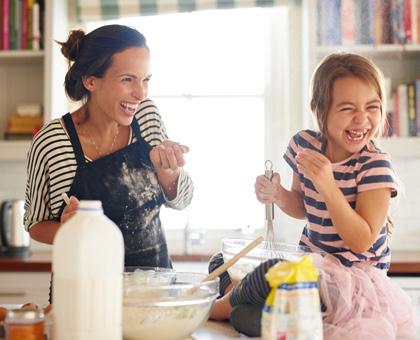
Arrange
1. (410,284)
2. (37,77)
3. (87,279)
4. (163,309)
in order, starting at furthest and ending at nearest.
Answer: (37,77) → (410,284) → (163,309) → (87,279)

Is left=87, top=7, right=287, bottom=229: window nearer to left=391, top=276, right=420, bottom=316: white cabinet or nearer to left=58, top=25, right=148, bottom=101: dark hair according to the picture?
left=391, top=276, right=420, bottom=316: white cabinet

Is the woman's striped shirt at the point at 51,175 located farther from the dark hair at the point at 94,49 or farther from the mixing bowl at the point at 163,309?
the mixing bowl at the point at 163,309

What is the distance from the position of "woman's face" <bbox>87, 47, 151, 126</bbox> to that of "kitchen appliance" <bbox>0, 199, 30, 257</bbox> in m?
1.47

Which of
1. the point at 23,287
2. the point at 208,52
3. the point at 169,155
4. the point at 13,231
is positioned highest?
the point at 208,52

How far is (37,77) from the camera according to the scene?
12.0 feet

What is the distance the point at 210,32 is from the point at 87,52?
6.09 ft

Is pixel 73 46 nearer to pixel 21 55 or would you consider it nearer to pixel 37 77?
pixel 21 55

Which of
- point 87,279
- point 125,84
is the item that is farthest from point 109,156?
point 87,279

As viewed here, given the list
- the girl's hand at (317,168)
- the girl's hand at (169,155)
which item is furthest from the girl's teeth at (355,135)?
the girl's hand at (169,155)

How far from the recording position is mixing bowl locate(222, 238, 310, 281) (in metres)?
1.48

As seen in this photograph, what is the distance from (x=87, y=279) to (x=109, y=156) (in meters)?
0.90

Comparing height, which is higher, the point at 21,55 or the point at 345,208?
the point at 21,55

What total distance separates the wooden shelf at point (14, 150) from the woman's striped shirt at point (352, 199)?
6.20 ft

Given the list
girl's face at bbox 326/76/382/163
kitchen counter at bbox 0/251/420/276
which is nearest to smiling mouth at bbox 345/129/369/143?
girl's face at bbox 326/76/382/163
